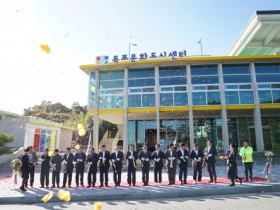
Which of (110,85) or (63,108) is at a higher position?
(63,108)

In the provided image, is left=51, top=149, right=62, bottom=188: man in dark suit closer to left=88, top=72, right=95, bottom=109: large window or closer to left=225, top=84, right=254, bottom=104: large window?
left=88, top=72, right=95, bottom=109: large window

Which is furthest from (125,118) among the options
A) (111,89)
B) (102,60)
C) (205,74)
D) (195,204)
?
(195,204)

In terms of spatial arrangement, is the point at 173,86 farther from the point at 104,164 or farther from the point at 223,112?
the point at 104,164

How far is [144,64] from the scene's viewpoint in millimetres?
23641

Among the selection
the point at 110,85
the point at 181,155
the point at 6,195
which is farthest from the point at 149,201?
the point at 110,85

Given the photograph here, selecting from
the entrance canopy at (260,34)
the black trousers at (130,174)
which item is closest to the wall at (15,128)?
the black trousers at (130,174)

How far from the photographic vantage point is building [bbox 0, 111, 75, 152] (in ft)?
79.5

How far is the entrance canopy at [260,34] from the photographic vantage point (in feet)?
64.7

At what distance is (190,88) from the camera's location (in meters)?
23.3

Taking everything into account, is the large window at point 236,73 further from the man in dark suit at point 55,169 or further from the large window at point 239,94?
the man in dark suit at point 55,169

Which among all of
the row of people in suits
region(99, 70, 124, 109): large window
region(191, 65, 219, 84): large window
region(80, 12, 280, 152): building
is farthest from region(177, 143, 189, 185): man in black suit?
region(191, 65, 219, 84): large window

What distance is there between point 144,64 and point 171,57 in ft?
8.05

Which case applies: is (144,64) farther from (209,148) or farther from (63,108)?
(63,108)

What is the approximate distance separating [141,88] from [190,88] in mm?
4324
